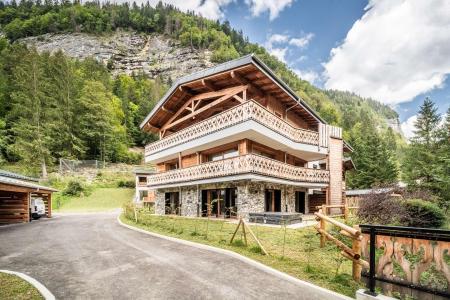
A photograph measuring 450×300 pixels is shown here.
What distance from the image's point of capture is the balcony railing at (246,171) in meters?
16.4

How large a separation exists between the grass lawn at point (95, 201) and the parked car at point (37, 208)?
6.79m

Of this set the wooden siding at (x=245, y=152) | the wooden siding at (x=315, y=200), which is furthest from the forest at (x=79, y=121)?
the wooden siding at (x=245, y=152)

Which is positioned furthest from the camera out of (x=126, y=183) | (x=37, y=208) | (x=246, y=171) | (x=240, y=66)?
(x=126, y=183)

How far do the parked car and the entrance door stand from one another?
22.2m

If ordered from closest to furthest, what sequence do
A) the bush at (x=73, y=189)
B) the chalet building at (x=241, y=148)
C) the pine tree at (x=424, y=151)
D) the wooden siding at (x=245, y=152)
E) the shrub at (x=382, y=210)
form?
the shrub at (x=382, y=210), the chalet building at (x=241, y=148), the wooden siding at (x=245, y=152), the pine tree at (x=424, y=151), the bush at (x=73, y=189)

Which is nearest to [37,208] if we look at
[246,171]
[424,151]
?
[246,171]

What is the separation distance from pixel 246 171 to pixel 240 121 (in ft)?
10.6

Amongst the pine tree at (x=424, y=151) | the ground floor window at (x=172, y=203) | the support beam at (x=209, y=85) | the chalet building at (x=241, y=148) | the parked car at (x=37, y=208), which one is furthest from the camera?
the pine tree at (x=424, y=151)

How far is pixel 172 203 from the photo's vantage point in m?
24.2

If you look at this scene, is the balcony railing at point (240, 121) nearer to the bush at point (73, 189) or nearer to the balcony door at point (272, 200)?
the balcony door at point (272, 200)

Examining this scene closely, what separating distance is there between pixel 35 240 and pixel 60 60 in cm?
4999

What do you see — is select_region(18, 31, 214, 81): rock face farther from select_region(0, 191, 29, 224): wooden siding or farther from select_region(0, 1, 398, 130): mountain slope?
select_region(0, 191, 29, 224): wooden siding

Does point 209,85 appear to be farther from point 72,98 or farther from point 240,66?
point 72,98

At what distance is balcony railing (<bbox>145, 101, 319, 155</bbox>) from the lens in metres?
16.6
